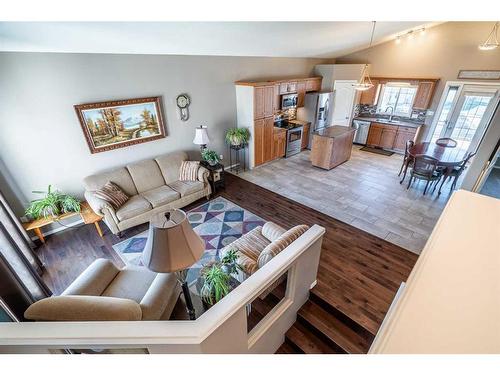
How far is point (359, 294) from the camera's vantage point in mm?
2592

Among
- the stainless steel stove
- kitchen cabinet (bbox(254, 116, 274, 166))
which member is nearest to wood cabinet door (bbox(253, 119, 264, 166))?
kitchen cabinet (bbox(254, 116, 274, 166))

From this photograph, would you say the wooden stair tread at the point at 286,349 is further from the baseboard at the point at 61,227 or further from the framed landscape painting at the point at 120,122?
the framed landscape painting at the point at 120,122

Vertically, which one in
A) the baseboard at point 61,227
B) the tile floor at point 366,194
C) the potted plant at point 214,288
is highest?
the potted plant at point 214,288

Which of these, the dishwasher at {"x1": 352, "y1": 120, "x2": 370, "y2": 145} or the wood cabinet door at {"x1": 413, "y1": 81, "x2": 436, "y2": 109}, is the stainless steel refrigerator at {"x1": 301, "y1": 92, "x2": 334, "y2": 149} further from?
the wood cabinet door at {"x1": 413, "y1": 81, "x2": 436, "y2": 109}

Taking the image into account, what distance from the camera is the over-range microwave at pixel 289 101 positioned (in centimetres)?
617

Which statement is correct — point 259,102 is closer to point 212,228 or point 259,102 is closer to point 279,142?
point 279,142

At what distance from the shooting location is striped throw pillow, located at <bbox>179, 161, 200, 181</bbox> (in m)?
4.45

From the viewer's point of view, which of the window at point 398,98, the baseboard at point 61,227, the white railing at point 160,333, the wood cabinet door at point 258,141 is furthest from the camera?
the window at point 398,98

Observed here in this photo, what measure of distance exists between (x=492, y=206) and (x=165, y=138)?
184 inches

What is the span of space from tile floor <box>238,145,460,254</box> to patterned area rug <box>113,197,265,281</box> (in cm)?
115

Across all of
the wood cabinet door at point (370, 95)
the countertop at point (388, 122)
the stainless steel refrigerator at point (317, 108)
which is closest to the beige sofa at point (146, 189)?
the stainless steel refrigerator at point (317, 108)

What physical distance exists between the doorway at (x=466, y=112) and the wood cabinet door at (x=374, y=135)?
137cm

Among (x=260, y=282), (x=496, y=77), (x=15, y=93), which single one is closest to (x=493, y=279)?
(x=260, y=282)

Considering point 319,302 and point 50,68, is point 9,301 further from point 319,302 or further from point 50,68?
point 50,68
